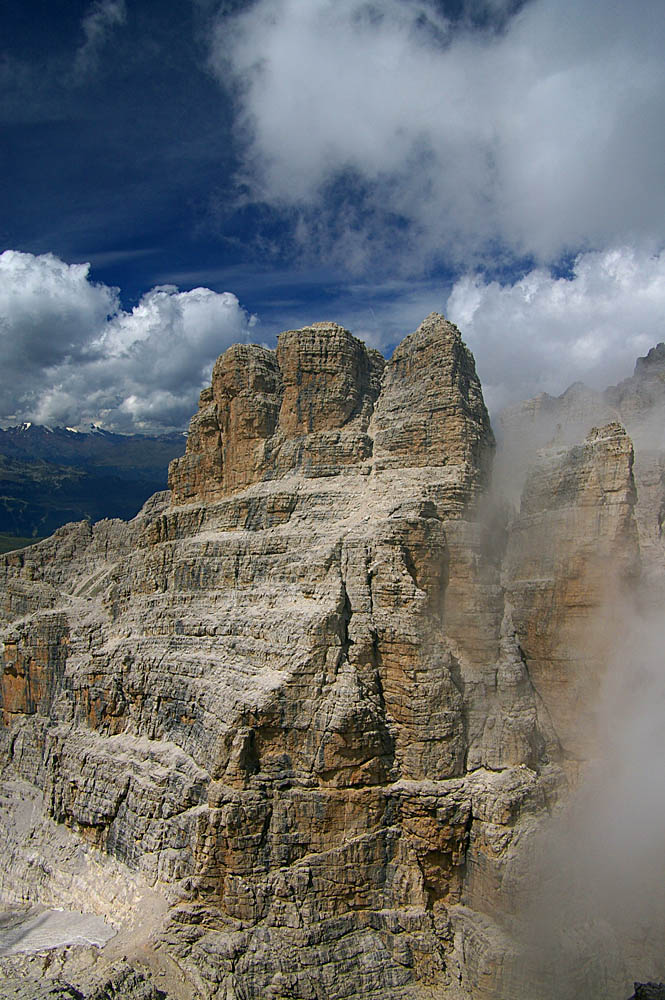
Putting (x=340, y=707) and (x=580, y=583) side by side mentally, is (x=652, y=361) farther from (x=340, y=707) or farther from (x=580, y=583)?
(x=340, y=707)

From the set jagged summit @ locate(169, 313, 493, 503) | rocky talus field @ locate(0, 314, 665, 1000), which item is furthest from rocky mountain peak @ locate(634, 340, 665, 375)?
jagged summit @ locate(169, 313, 493, 503)

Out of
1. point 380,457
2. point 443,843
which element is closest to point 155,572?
point 380,457

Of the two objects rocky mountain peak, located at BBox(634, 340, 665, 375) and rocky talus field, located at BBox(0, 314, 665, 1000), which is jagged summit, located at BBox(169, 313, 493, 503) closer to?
rocky talus field, located at BBox(0, 314, 665, 1000)

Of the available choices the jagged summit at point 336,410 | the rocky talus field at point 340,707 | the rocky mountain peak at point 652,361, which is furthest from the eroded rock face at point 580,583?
the rocky mountain peak at point 652,361

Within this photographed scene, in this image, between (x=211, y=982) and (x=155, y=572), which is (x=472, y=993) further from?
(x=155, y=572)

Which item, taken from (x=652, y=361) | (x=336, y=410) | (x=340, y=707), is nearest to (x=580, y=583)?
(x=340, y=707)
